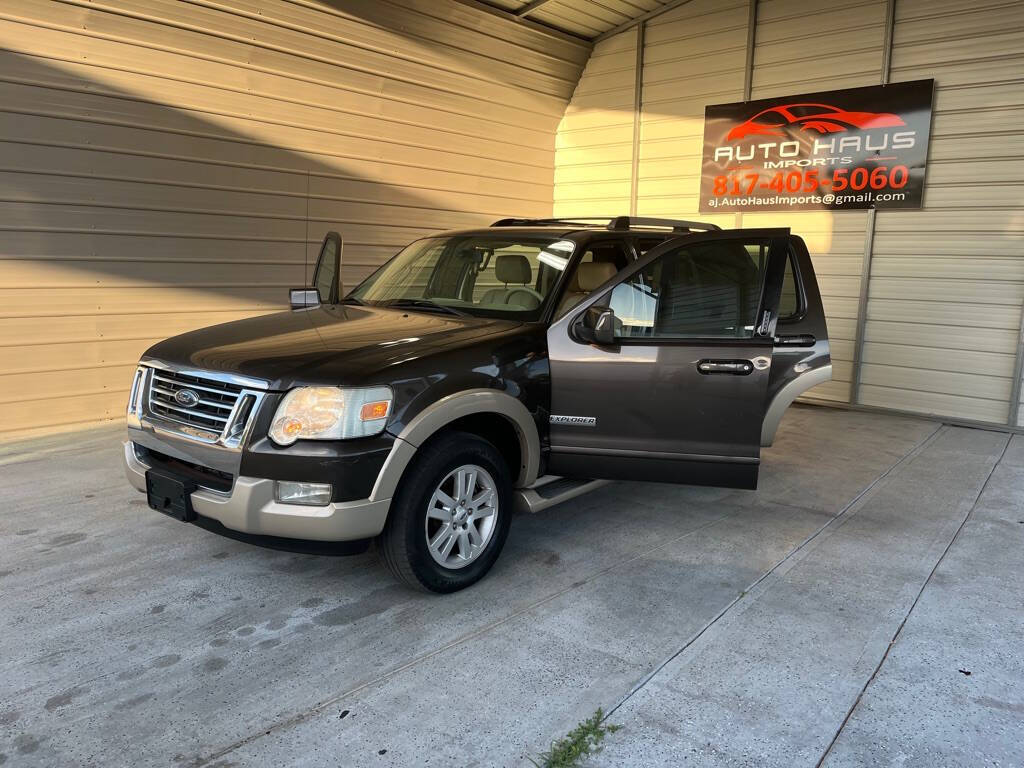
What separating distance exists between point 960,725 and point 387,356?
2.52m

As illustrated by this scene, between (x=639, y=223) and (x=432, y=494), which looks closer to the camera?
(x=432, y=494)

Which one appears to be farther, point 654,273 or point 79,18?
point 79,18

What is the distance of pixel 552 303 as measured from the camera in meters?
4.00

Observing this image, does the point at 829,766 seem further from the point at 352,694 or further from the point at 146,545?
the point at 146,545


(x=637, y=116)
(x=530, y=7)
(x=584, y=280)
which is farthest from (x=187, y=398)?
(x=637, y=116)

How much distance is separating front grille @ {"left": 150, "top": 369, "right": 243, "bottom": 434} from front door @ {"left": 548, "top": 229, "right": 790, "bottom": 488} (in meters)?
1.55

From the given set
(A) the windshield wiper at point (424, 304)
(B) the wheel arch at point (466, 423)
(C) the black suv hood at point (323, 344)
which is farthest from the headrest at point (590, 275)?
(B) the wheel arch at point (466, 423)

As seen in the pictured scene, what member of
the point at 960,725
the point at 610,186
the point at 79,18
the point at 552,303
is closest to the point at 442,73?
the point at 610,186

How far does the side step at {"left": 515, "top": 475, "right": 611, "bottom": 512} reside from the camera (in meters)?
3.79

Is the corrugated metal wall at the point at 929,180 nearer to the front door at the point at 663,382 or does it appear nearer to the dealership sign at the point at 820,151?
the dealership sign at the point at 820,151

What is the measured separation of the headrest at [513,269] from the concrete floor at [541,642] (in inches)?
55.9

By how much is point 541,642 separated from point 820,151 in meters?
7.07

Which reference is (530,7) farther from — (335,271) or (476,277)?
(476,277)

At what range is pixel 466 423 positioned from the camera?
3.54 m
